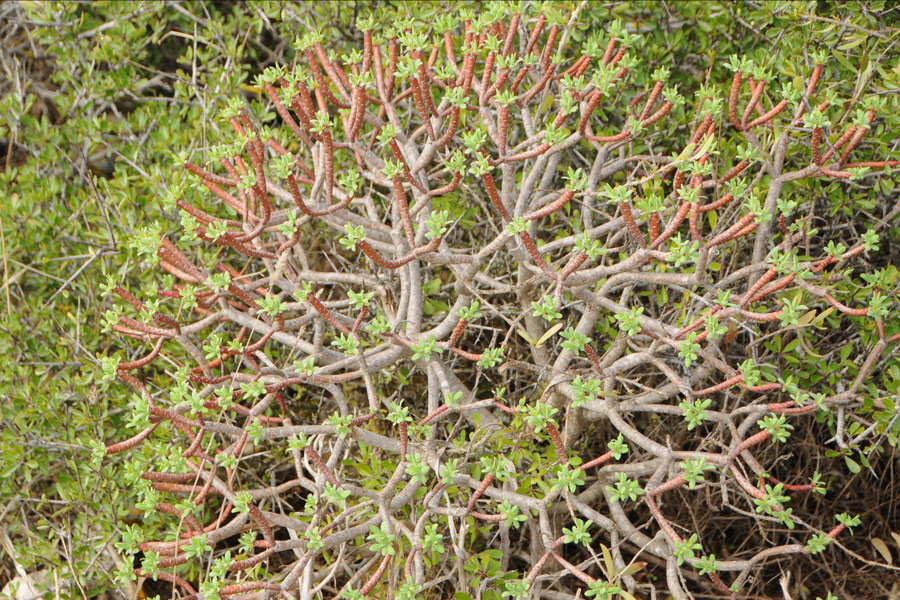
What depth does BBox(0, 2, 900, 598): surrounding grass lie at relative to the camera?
9.96ft

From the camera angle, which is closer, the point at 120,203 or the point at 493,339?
the point at 493,339

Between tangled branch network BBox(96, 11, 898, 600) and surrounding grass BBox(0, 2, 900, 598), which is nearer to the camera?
tangled branch network BBox(96, 11, 898, 600)

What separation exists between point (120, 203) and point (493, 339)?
1.66 m

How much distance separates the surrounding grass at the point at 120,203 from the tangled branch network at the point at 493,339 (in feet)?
0.61

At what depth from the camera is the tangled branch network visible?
2.44 m

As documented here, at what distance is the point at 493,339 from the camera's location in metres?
2.74

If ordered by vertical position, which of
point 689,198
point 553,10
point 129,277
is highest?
point 553,10

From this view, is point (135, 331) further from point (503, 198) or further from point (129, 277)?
point (503, 198)

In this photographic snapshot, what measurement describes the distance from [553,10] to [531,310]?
0.98m

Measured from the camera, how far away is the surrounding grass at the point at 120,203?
9.96 feet

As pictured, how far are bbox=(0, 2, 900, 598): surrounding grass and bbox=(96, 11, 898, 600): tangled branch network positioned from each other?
0.61 feet

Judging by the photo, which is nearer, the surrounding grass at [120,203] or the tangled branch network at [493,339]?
the tangled branch network at [493,339]

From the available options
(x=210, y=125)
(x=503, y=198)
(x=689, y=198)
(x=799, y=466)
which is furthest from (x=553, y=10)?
(x=799, y=466)

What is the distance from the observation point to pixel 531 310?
2816 mm
